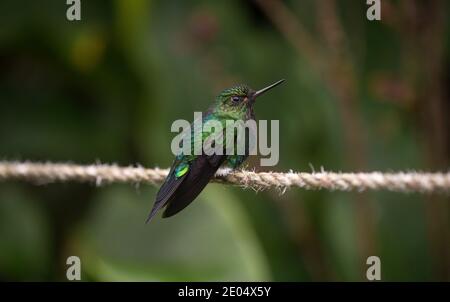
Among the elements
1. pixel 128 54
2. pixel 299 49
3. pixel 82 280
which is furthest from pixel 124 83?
pixel 82 280

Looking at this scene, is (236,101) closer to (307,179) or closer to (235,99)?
(235,99)

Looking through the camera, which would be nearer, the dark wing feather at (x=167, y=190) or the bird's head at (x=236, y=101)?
the dark wing feather at (x=167, y=190)

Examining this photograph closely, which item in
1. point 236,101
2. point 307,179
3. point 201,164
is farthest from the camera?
point 236,101

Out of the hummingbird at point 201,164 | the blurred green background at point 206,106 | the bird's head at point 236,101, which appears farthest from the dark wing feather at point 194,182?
the blurred green background at point 206,106

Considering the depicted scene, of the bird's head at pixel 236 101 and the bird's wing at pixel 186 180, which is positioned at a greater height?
the bird's head at pixel 236 101

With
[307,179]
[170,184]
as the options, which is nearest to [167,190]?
[170,184]

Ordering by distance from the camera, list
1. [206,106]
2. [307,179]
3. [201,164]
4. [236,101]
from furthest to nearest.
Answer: [206,106] < [236,101] < [201,164] < [307,179]

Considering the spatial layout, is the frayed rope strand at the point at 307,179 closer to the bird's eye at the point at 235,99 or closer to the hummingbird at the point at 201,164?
the hummingbird at the point at 201,164

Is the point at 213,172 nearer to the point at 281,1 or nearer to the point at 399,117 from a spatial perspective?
the point at 399,117
